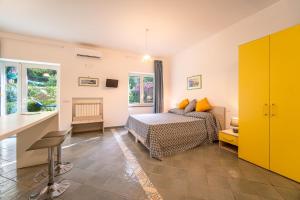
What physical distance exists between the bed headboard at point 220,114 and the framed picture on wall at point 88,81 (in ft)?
12.1

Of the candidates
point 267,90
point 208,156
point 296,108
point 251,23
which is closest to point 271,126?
point 296,108

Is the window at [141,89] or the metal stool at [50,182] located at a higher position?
the window at [141,89]

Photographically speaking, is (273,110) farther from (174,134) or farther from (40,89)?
(40,89)

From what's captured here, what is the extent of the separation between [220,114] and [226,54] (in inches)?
58.8

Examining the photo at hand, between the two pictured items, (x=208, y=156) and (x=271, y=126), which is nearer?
(x=271, y=126)

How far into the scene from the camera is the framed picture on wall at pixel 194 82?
13.5ft

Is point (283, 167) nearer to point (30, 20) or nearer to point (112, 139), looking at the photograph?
point (112, 139)

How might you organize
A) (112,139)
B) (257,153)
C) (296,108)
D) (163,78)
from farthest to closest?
(163,78) < (112,139) < (257,153) < (296,108)

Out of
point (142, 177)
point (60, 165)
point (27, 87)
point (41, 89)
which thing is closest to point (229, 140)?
point (142, 177)

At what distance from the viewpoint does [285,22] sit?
226cm

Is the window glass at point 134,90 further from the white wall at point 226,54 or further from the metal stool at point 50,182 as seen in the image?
the metal stool at point 50,182

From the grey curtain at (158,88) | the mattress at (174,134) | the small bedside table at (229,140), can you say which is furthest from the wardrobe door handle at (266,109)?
the grey curtain at (158,88)

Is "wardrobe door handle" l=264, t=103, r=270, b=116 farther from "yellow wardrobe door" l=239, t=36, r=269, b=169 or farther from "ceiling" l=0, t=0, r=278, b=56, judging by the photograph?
"ceiling" l=0, t=0, r=278, b=56

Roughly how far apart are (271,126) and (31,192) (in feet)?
10.8
